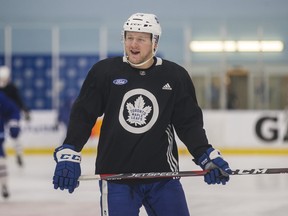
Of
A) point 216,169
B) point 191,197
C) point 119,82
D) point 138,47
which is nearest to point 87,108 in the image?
point 119,82

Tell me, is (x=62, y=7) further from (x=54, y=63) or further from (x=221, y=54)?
(x=221, y=54)

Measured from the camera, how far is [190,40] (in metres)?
11.1

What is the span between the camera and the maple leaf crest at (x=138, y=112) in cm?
271

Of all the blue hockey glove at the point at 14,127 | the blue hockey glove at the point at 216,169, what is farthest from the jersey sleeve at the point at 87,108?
the blue hockey glove at the point at 14,127

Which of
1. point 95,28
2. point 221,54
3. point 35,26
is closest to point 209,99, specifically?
point 221,54

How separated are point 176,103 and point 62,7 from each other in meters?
10.1

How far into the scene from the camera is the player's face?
107 inches

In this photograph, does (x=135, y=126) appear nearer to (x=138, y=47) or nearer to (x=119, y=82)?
(x=119, y=82)

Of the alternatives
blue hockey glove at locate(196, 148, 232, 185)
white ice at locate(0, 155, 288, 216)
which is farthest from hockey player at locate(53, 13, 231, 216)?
white ice at locate(0, 155, 288, 216)

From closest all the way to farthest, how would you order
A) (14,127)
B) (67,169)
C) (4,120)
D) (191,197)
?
(67,169), (191,197), (4,120), (14,127)

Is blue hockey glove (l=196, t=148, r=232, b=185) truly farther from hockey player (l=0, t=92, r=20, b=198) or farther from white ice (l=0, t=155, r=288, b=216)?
hockey player (l=0, t=92, r=20, b=198)

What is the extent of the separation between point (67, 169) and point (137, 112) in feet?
1.06

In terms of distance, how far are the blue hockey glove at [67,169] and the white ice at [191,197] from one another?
2.24 m

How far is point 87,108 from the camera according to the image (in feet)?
8.95
